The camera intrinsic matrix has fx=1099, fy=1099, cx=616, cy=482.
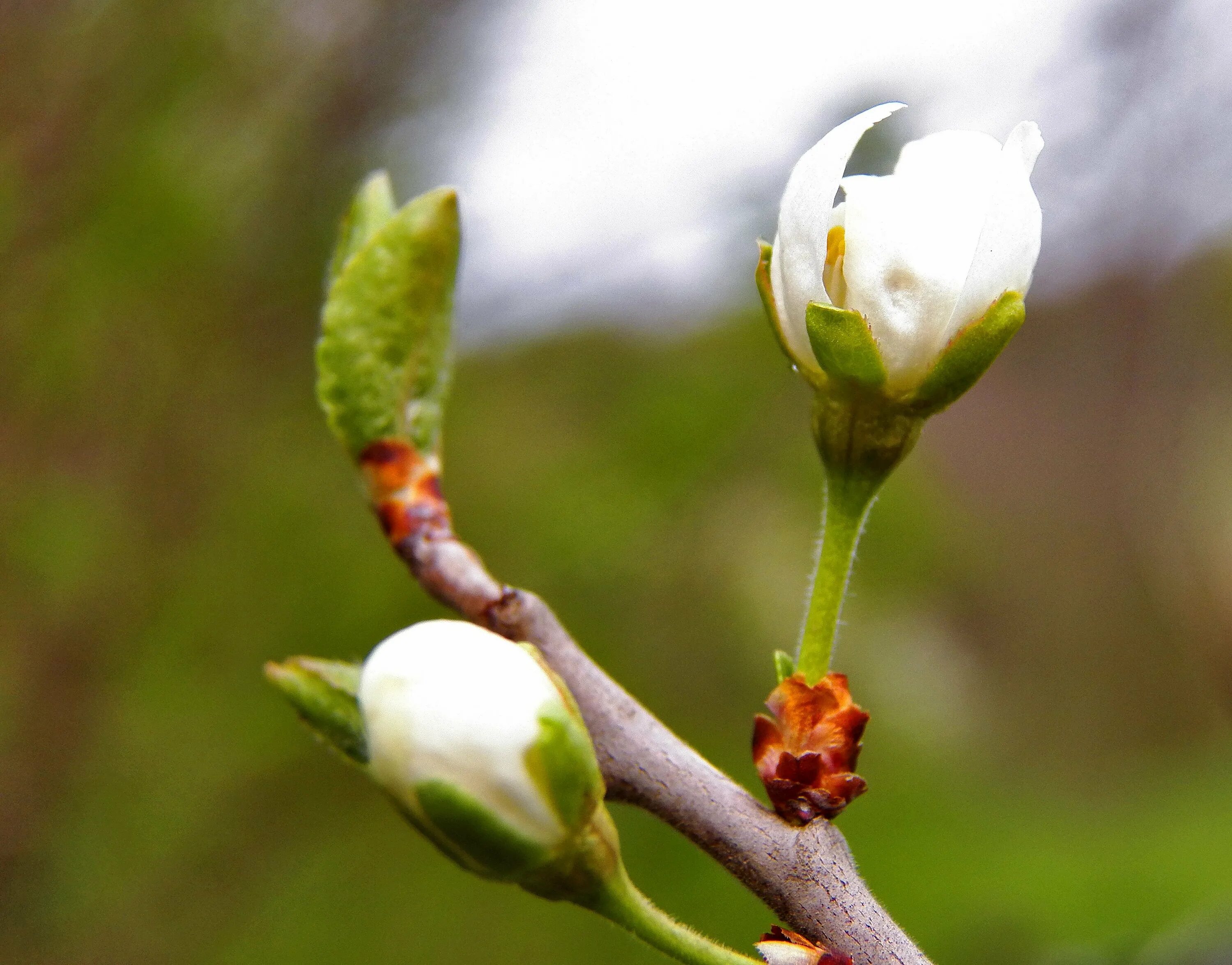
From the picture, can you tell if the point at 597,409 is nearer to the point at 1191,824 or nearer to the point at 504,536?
the point at 504,536

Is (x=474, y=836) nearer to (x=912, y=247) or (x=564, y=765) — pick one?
(x=564, y=765)

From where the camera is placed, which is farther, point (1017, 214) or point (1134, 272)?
point (1134, 272)

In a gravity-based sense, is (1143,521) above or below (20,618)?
above

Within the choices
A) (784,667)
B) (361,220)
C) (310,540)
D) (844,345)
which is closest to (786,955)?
(784,667)

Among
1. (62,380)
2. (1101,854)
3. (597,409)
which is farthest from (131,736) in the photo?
(1101,854)

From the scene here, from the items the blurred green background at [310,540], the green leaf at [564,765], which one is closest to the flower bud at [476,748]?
the green leaf at [564,765]

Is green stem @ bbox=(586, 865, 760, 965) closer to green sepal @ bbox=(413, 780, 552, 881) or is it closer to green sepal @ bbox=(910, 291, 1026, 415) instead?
green sepal @ bbox=(413, 780, 552, 881)

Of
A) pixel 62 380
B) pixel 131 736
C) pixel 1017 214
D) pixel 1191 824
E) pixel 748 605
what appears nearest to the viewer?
pixel 1017 214

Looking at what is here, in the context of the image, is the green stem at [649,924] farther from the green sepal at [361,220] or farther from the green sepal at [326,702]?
the green sepal at [361,220]
